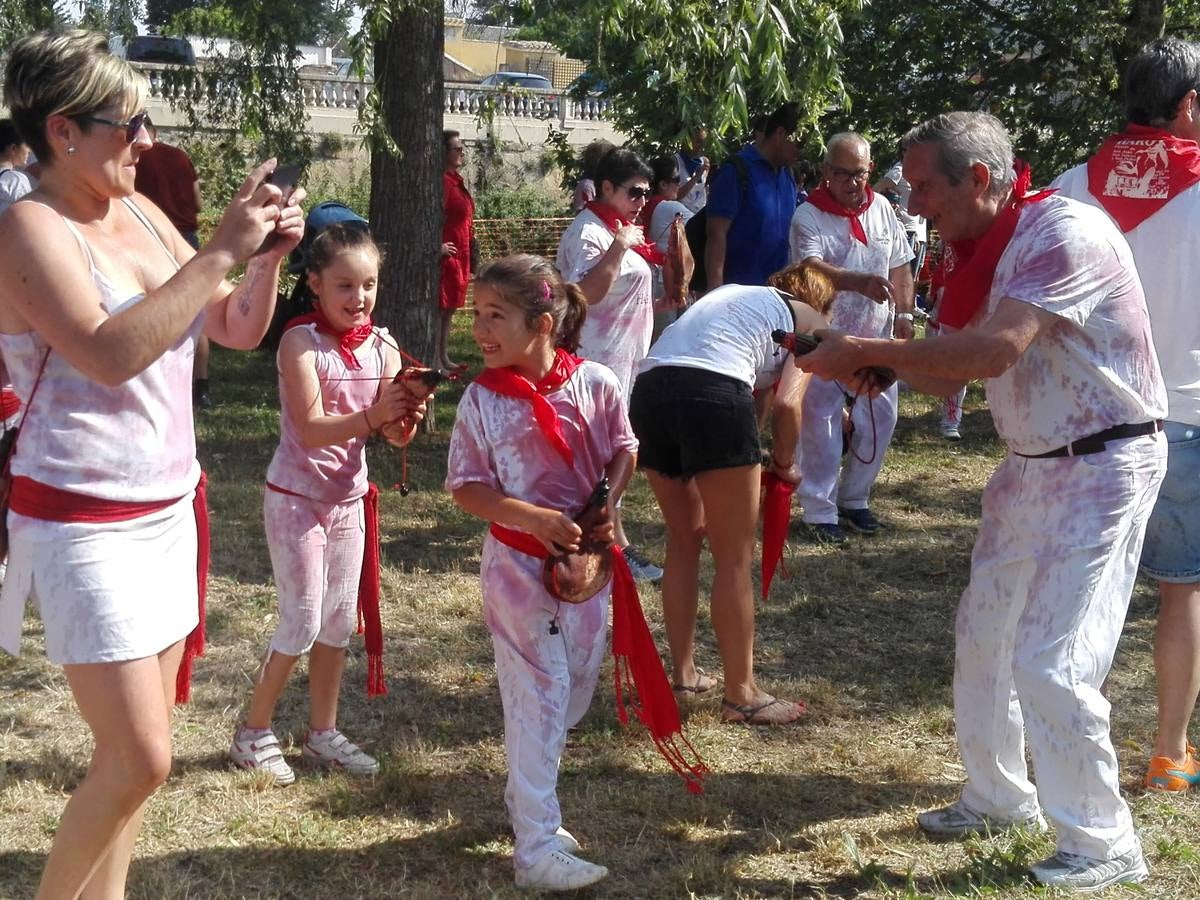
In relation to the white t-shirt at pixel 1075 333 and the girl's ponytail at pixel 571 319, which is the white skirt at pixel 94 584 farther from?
the white t-shirt at pixel 1075 333

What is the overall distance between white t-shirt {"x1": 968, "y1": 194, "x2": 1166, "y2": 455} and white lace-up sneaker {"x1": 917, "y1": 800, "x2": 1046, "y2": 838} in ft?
3.56

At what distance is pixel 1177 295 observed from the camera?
399 cm

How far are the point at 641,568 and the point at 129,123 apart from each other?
4.24m

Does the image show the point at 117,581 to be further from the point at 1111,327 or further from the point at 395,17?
the point at 395,17

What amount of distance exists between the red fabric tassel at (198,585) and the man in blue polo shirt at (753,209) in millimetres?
4627

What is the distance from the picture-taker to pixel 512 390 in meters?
3.59

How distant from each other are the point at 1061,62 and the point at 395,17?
21.7 ft

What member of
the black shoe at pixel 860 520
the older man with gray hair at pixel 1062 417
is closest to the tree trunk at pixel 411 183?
the black shoe at pixel 860 520

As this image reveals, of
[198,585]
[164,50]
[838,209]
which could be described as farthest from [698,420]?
[164,50]

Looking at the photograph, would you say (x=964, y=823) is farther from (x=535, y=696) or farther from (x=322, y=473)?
(x=322, y=473)

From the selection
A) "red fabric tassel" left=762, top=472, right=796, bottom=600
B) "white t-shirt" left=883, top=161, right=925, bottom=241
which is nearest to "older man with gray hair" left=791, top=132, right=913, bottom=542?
"red fabric tassel" left=762, top=472, right=796, bottom=600

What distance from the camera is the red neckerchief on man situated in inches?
141

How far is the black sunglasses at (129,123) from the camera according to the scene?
2645mm

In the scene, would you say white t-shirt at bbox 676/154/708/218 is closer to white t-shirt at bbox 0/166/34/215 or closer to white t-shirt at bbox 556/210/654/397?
white t-shirt at bbox 556/210/654/397
